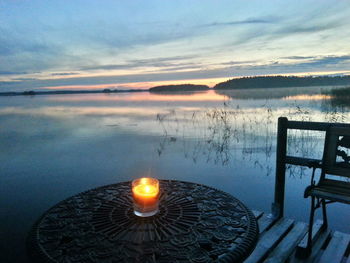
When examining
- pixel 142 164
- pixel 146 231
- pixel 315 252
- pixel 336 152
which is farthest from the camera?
pixel 142 164

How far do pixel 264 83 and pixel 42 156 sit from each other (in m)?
85.8

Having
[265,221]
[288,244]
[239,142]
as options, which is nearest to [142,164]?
[239,142]

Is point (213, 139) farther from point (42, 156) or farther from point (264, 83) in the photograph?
point (264, 83)

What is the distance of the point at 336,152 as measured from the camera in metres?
3.42

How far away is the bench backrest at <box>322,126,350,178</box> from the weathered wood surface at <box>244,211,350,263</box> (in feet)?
3.03

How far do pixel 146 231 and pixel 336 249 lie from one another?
2.71 meters

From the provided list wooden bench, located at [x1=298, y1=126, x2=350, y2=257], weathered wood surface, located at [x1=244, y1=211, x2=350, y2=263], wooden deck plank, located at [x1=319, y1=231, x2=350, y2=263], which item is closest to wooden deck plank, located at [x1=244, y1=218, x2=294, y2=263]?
weathered wood surface, located at [x1=244, y1=211, x2=350, y2=263]

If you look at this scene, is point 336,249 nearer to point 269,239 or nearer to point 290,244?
point 290,244

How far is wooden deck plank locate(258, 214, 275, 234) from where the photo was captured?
12.7 feet

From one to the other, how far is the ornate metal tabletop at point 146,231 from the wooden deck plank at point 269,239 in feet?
3.45

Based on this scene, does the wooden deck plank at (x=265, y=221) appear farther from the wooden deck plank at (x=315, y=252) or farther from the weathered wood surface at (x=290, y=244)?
the wooden deck plank at (x=315, y=252)

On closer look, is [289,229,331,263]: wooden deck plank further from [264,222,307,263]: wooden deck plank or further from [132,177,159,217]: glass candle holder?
[132,177,159,217]: glass candle holder

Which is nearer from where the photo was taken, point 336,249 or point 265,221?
point 336,249

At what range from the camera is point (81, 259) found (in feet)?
5.72
